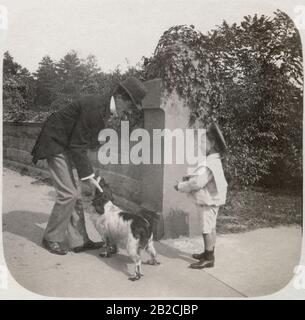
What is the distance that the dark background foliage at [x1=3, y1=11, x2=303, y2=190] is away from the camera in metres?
5.06

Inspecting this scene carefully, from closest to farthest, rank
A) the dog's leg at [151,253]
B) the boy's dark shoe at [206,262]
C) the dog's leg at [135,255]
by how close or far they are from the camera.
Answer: the dog's leg at [135,255]
the dog's leg at [151,253]
the boy's dark shoe at [206,262]

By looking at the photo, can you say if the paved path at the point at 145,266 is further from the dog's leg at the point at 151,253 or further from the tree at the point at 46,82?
the tree at the point at 46,82

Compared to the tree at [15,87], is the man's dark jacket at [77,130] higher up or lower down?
lower down

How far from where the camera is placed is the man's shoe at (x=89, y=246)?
4.90m

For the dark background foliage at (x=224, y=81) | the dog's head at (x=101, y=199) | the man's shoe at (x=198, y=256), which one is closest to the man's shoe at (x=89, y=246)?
the dog's head at (x=101, y=199)

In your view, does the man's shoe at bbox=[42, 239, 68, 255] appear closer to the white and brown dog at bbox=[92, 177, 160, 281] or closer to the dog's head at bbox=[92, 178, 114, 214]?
the white and brown dog at bbox=[92, 177, 160, 281]

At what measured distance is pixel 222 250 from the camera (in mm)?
4992

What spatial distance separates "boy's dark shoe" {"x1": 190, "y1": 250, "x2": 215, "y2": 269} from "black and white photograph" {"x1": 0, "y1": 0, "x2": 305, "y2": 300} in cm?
1

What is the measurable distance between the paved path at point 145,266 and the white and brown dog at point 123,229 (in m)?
0.15

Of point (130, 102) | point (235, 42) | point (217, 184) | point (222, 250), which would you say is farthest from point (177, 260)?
point (235, 42)

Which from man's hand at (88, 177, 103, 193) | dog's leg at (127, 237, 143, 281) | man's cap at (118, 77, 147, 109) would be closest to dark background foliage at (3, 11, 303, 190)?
man's cap at (118, 77, 147, 109)

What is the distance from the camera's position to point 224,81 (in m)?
5.38

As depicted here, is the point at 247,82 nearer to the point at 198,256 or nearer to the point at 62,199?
the point at 198,256
